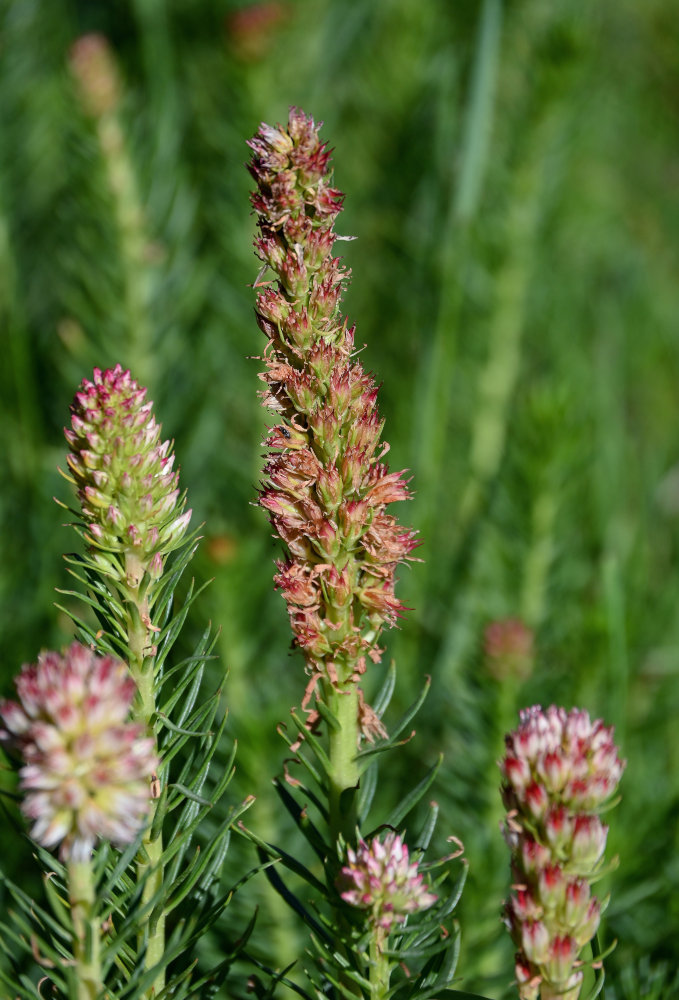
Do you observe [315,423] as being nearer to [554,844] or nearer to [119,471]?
[119,471]

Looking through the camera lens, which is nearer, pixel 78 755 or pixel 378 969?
pixel 78 755

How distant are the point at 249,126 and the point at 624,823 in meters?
1.06

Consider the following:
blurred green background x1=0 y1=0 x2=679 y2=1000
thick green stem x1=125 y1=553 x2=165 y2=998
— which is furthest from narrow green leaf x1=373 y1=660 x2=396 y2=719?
blurred green background x1=0 y1=0 x2=679 y2=1000

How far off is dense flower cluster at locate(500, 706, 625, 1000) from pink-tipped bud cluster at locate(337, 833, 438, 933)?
0.05 m

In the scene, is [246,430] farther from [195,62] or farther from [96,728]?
[96,728]

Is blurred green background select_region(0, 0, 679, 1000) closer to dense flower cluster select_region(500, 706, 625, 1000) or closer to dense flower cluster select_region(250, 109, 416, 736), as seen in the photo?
dense flower cluster select_region(500, 706, 625, 1000)

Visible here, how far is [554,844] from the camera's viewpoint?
1.50 ft

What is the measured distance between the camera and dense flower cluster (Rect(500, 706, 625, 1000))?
0.46 m

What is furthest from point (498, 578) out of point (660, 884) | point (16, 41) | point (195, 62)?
point (195, 62)

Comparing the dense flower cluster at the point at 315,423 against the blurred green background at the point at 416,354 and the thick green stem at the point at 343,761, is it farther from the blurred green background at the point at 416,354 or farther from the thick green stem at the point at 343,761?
the blurred green background at the point at 416,354

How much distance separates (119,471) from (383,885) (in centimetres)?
24

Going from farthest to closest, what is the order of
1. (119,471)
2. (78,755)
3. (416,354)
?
(416,354), (119,471), (78,755)

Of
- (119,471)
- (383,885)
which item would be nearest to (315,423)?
(119,471)

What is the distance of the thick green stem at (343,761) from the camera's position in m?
0.50
